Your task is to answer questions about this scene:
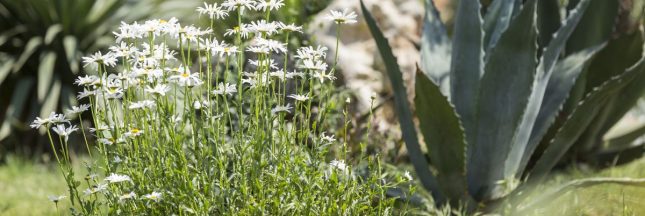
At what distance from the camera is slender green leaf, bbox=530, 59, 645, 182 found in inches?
144

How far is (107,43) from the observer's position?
6203 mm

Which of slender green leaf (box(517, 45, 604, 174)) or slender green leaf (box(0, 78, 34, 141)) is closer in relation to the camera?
slender green leaf (box(517, 45, 604, 174))

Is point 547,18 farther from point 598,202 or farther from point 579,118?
point 598,202

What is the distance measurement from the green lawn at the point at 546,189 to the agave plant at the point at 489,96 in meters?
0.22

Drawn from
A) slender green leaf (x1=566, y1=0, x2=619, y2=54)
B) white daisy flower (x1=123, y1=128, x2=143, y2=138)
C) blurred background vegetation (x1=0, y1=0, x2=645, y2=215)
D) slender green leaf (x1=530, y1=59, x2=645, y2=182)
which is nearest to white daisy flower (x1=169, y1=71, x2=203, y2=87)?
white daisy flower (x1=123, y1=128, x2=143, y2=138)

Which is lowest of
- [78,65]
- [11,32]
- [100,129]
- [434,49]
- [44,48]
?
[78,65]

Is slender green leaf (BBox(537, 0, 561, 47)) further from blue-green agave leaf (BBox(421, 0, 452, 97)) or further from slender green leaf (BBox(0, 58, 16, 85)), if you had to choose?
slender green leaf (BBox(0, 58, 16, 85))

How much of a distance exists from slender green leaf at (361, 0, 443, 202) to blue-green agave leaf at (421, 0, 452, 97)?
226 millimetres

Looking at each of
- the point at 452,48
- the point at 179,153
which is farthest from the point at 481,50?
the point at 179,153

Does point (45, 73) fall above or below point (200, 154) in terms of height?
below

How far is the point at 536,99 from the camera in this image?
3.72 m

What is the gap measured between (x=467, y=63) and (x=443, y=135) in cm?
31

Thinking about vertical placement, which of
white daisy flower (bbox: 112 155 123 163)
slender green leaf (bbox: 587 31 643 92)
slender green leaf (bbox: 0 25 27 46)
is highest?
white daisy flower (bbox: 112 155 123 163)

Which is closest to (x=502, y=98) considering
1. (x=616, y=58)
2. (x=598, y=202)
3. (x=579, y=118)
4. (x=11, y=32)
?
(x=579, y=118)
